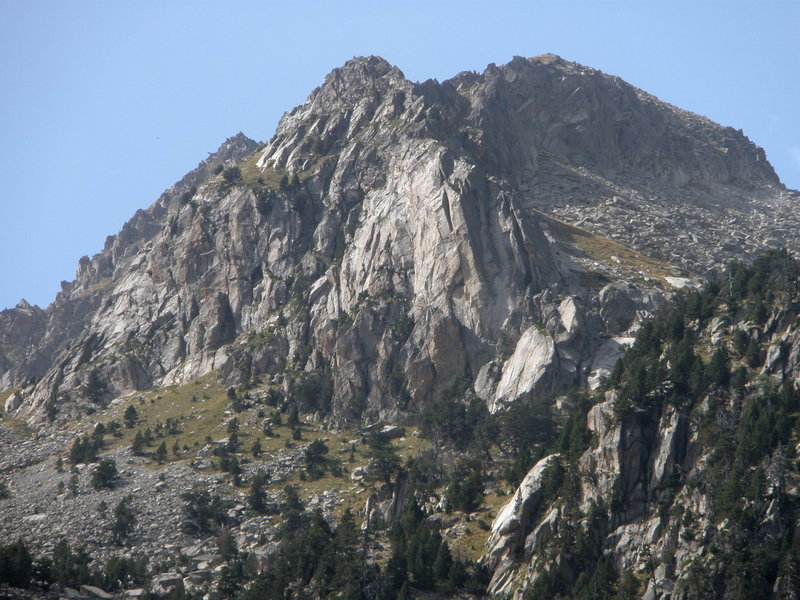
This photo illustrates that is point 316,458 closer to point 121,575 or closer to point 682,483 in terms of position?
point 121,575

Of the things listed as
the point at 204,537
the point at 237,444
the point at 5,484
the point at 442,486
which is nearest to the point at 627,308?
the point at 442,486

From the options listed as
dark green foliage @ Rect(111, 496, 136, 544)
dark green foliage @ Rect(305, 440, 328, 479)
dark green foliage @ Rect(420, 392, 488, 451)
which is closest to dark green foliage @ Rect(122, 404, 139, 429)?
dark green foliage @ Rect(111, 496, 136, 544)

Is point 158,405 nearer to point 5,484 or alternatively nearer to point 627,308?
point 5,484

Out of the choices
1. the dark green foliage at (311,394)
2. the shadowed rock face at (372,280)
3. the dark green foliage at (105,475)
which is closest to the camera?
the dark green foliage at (105,475)

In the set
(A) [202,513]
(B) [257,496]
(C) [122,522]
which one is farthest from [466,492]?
(C) [122,522]

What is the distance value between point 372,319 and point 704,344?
52.6 meters

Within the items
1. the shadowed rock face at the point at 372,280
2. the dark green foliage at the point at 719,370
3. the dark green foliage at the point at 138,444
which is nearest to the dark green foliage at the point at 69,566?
the dark green foliage at the point at 138,444

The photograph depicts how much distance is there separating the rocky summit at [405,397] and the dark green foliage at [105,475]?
28cm

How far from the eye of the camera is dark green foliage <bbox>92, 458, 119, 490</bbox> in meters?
118

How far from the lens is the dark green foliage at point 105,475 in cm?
11819

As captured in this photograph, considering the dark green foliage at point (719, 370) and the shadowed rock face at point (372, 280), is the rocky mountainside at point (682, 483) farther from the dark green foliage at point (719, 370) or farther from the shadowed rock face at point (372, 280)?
the shadowed rock face at point (372, 280)

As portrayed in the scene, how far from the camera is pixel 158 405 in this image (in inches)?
5679

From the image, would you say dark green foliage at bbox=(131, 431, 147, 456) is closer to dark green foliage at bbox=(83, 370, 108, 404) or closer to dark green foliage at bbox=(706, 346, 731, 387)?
dark green foliage at bbox=(83, 370, 108, 404)

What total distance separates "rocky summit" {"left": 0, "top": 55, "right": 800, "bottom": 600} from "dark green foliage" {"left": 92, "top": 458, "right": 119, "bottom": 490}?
28 cm
